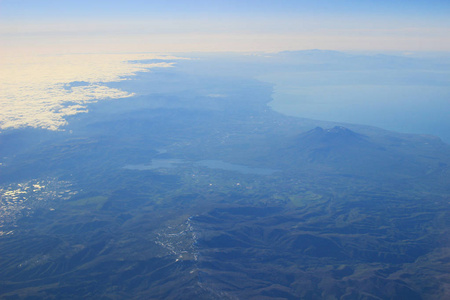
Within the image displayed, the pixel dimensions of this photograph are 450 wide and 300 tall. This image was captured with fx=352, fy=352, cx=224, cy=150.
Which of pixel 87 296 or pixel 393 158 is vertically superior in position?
pixel 393 158

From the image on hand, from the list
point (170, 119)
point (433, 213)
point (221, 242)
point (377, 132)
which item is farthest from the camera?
point (170, 119)

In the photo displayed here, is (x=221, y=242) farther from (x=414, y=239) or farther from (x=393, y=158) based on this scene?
(x=393, y=158)

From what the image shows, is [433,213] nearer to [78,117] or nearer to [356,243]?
[356,243]

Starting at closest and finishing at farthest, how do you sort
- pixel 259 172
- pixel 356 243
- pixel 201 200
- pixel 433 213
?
1. pixel 356 243
2. pixel 433 213
3. pixel 201 200
4. pixel 259 172

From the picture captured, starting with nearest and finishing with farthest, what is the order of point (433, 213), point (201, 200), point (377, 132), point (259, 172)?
point (433, 213), point (201, 200), point (259, 172), point (377, 132)

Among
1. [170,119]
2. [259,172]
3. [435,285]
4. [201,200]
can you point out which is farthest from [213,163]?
[435,285]

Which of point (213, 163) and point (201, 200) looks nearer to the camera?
point (201, 200)
